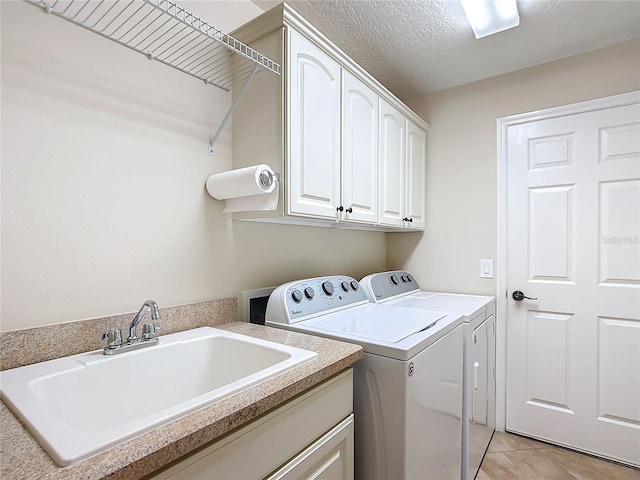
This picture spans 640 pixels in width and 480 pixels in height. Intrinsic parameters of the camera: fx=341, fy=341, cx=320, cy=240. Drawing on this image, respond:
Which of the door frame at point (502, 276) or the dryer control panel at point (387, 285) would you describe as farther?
the door frame at point (502, 276)

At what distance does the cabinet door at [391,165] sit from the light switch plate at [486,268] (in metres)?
0.70

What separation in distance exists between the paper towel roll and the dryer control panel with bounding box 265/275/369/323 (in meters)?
0.46

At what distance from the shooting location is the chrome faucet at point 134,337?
1.02 m

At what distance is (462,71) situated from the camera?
2287mm

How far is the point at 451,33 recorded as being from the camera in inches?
73.9

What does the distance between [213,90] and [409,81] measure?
60.8 inches

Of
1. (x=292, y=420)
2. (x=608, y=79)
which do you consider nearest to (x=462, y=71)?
(x=608, y=79)

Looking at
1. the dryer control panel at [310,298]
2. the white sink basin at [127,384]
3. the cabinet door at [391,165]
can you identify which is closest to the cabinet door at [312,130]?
the dryer control panel at [310,298]

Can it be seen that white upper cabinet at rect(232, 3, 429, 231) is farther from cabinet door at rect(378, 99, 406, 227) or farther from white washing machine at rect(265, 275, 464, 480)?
white washing machine at rect(265, 275, 464, 480)

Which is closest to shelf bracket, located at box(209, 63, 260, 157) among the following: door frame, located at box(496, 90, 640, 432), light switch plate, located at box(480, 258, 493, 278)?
door frame, located at box(496, 90, 640, 432)

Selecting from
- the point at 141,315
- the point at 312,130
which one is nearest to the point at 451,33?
the point at 312,130

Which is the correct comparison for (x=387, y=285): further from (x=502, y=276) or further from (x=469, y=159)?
(x=469, y=159)

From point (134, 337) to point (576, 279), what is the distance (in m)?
2.39

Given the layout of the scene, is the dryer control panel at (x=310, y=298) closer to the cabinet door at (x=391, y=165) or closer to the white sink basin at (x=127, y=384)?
the white sink basin at (x=127, y=384)
